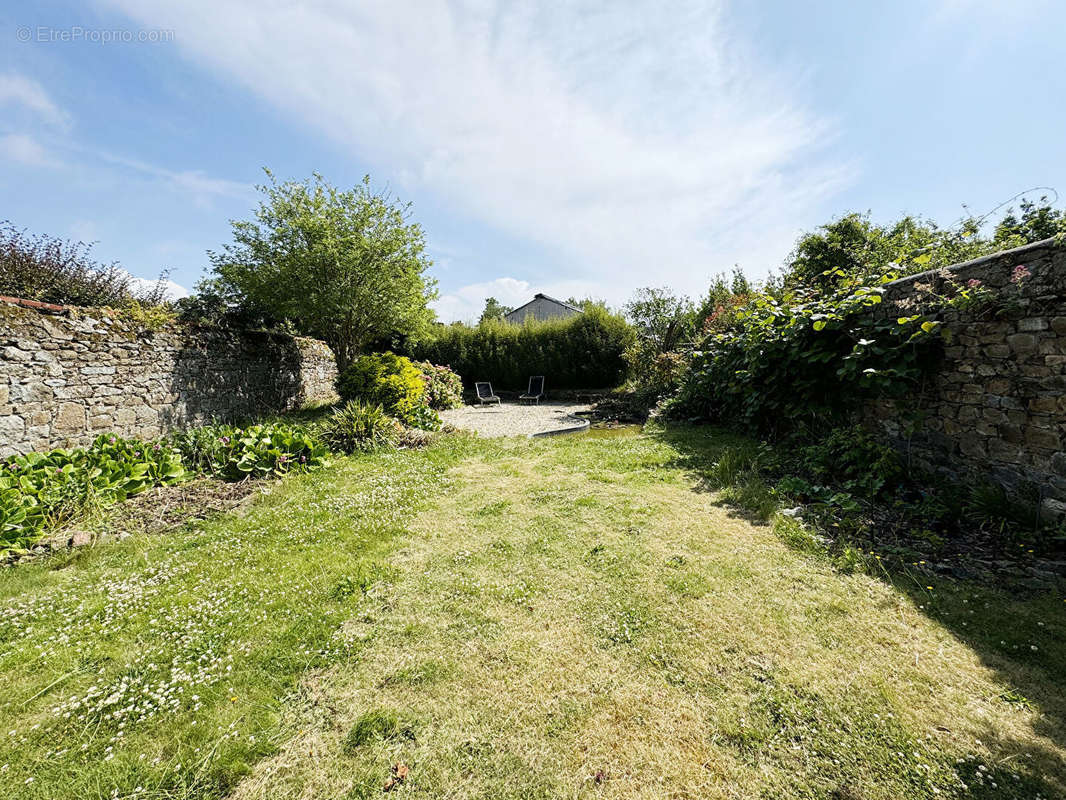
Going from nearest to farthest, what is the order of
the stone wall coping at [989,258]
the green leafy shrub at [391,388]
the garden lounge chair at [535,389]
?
the stone wall coping at [989,258] < the green leafy shrub at [391,388] < the garden lounge chair at [535,389]

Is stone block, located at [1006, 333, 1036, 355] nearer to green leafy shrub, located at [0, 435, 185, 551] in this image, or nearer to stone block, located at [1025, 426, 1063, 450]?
stone block, located at [1025, 426, 1063, 450]

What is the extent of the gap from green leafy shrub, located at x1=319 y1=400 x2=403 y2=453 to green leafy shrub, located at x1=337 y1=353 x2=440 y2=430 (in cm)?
121

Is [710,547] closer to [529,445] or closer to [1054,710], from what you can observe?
[1054,710]

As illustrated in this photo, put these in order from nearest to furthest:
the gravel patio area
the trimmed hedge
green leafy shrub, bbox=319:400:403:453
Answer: green leafy shrub, bbox=319:400:403:453 < the gravel patio area < the trimmed hedge

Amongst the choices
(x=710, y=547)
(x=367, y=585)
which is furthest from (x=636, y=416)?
(x=367, y=585)

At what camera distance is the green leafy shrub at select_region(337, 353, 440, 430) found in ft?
25.1

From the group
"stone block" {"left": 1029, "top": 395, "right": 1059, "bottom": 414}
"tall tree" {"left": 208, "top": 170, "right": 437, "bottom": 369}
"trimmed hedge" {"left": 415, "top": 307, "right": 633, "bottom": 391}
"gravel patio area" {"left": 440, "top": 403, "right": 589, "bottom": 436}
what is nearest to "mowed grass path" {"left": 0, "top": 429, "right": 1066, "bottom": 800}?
"stone block" {"left": 1029, "top": 395, "right": 1059, "bottom": 414}

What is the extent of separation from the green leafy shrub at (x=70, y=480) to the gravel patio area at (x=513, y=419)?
449cm

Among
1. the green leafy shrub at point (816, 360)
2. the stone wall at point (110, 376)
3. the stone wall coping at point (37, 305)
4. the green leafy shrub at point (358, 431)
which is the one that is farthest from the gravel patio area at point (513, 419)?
the stone wall coping at point (37, 305)

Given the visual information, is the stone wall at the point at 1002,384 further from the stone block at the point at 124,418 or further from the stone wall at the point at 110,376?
the stone block at the point at 124,418

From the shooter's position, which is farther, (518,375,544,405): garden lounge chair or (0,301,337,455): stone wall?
(518,375,544,405): garden lounge chair

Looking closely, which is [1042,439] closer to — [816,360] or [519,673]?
[816,360]

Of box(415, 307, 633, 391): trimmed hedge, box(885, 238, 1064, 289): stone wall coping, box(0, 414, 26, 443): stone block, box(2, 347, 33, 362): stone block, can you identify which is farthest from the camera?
box(415, 307, 633, 391): trimmed hedge

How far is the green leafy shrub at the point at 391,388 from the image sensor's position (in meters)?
7.64
